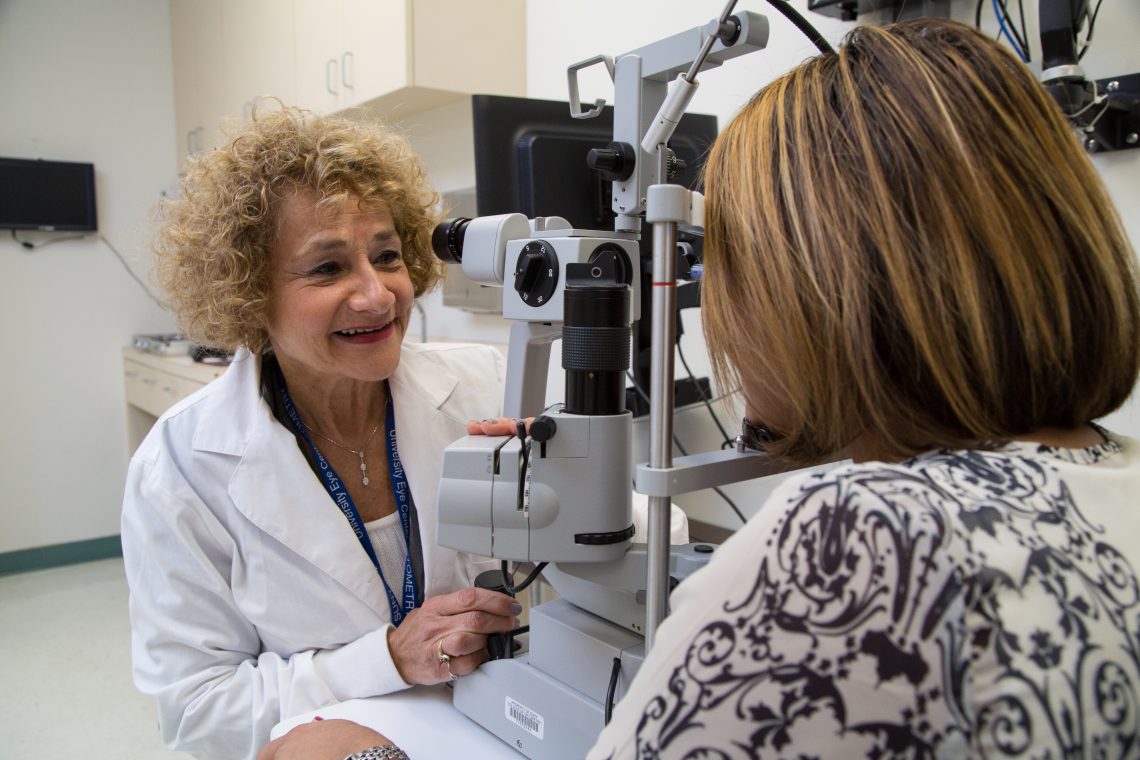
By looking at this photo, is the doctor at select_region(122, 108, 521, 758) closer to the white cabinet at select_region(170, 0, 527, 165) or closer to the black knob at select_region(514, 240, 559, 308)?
the black knob at select_region(514, 240, 559, 308)

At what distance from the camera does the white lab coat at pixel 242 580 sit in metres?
1.07

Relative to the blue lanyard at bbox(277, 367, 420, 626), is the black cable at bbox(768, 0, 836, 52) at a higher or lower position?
higher

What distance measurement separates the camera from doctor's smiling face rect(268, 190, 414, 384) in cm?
124

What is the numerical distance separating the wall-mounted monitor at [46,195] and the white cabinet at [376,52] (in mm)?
970

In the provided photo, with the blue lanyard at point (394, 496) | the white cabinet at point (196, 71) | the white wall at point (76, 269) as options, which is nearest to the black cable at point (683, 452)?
the blue lanyard at point (394, 496)

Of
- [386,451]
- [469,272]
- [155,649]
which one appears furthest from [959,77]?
[155,649]

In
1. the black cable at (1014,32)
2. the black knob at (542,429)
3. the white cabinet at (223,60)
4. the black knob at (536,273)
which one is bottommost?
the black knob at (542,429)

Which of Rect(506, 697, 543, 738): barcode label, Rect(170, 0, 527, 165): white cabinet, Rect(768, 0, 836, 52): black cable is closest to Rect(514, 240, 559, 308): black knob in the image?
Rect(768, 0, 836, 52): black cable

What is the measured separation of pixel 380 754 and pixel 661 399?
47 centimetres

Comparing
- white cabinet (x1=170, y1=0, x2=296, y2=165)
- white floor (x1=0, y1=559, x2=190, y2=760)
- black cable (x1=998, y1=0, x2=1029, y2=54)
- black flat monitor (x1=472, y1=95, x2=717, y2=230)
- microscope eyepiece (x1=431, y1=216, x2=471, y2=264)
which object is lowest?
white floor (x1=0, y1=559, x2=190, y2=760)

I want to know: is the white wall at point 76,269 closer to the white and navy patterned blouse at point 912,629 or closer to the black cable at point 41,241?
the black cable at point 41,241

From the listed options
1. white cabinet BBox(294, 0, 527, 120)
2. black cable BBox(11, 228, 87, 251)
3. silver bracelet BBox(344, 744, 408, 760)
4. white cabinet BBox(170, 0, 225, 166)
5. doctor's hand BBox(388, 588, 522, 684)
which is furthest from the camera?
black cable BBox(11, 228, 87, 251)

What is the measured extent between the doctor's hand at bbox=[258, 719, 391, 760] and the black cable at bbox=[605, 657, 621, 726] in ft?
0.87

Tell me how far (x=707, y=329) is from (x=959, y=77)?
0.26m
